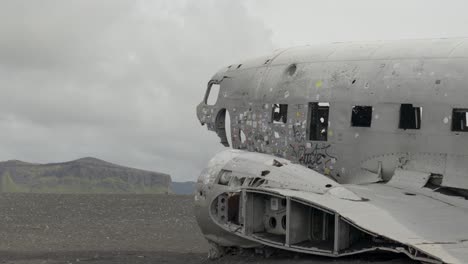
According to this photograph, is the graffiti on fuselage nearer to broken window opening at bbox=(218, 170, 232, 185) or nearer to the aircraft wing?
the aircraft wing

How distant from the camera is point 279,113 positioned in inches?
616

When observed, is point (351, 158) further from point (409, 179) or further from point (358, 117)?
point (409, 179)

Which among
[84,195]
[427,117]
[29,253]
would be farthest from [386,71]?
[84,195]

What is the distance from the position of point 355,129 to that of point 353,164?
789mm

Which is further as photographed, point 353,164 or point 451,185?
point 353,164

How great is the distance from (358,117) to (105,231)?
1407cm

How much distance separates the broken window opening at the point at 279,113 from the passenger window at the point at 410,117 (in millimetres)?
3007

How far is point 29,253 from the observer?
63.5ft

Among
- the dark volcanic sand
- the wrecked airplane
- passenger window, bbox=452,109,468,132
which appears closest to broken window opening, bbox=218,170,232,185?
the wrecked airplane

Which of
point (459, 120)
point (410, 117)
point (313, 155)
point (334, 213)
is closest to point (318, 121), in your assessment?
point (313, 155)

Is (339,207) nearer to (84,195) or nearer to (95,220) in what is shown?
(95,220)

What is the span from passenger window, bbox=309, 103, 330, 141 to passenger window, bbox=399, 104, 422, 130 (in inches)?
70.8

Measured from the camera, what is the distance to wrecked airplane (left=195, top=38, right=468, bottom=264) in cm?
1117

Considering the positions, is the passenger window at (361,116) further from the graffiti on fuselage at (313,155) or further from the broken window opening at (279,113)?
the broken window opening at (279,113)
